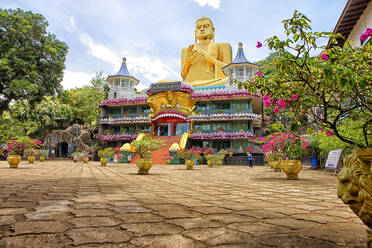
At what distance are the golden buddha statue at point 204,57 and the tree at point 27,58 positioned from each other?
14.4 meters

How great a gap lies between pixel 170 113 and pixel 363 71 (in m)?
21.2

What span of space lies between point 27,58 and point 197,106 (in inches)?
669

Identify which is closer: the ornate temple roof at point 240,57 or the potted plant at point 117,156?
the potted plant at point 117,156

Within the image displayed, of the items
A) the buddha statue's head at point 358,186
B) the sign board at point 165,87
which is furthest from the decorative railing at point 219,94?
the buddha statue's head at point 358,186

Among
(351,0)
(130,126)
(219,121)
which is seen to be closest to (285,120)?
(219,121)

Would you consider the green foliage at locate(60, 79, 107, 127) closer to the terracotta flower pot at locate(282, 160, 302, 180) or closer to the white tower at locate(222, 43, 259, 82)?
the white tower at locate(222, 43, 259, 82)

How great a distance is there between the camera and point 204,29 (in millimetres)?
30750

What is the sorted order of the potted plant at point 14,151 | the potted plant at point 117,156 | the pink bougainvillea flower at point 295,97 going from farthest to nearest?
the potted plant at point 117,156, the potted plant at point 14,151, the pink bougainvillea flower at point 295,97

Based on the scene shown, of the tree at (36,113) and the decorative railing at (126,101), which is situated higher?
the decorative railing at (126,101)

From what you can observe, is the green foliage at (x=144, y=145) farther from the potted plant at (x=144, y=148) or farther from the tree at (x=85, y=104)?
the tree at (x=85, y=104)

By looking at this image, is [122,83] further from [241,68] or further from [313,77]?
[313,77]

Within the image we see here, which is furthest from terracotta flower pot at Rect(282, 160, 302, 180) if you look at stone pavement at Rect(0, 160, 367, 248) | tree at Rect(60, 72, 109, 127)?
tree at Rect(60, 72, 109, 127)

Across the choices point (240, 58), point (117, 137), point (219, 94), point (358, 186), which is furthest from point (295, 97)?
point (240, 58)

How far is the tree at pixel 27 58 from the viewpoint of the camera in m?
21.4
